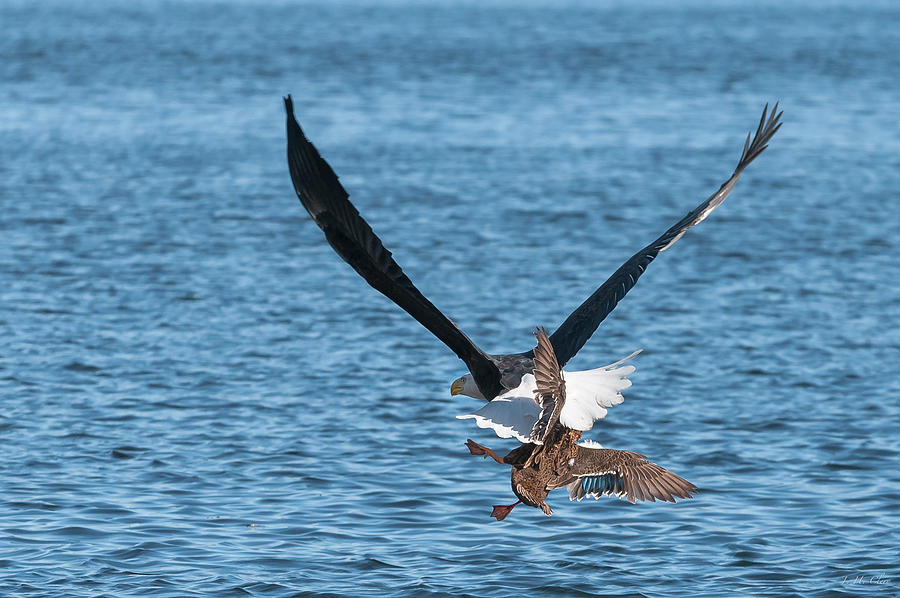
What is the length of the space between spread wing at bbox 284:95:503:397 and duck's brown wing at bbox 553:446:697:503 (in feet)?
4.18

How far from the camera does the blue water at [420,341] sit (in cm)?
885

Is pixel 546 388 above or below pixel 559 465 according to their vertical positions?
above

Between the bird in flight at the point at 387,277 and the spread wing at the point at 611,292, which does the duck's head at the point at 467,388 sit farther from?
the spread wing at the point at 611,292

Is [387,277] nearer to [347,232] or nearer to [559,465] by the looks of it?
[347,232]

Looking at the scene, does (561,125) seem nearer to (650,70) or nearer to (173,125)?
(173,125)

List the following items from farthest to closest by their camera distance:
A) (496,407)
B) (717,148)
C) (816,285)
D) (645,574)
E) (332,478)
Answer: (717,148) → (816,285) → (332,478) → (645,574) → (496,407)

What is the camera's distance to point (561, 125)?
30344 mm

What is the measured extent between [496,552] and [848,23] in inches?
2801

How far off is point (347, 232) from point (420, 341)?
8381mm

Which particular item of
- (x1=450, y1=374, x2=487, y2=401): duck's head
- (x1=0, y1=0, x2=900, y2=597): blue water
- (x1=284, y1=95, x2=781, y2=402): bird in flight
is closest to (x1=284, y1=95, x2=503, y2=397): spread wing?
(x1=284, y1=95, x2=781, y2=402): bird in flight

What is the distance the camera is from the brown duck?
5.83 m

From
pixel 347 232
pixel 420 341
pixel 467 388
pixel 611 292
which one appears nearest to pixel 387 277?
pixel 347 232

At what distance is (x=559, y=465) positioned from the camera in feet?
21.6

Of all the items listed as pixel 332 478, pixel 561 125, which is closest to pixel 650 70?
pixel 561 125
